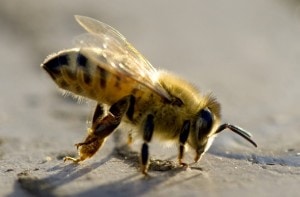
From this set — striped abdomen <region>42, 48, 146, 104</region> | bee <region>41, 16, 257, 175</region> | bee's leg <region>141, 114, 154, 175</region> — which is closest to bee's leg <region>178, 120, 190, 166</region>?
bee <region>41, 16, 257, 175</region>

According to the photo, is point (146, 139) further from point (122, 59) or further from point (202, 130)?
point (122, 59)

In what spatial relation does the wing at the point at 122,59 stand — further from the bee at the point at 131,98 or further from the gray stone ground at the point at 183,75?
the gray stone ground at the point at 183,75

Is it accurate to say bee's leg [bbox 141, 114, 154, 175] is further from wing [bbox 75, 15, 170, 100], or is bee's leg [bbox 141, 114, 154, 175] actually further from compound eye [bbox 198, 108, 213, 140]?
compound eye [bbox 198, 108, 213, 140]

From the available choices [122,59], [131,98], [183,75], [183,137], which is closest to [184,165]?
[183,137]

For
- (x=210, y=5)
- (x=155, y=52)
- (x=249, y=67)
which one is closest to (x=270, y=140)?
(x=249, y=67)

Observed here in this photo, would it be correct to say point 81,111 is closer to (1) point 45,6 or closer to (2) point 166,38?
(2) point 166,38

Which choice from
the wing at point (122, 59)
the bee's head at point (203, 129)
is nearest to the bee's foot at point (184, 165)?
the bee's head at point (203, 129)
